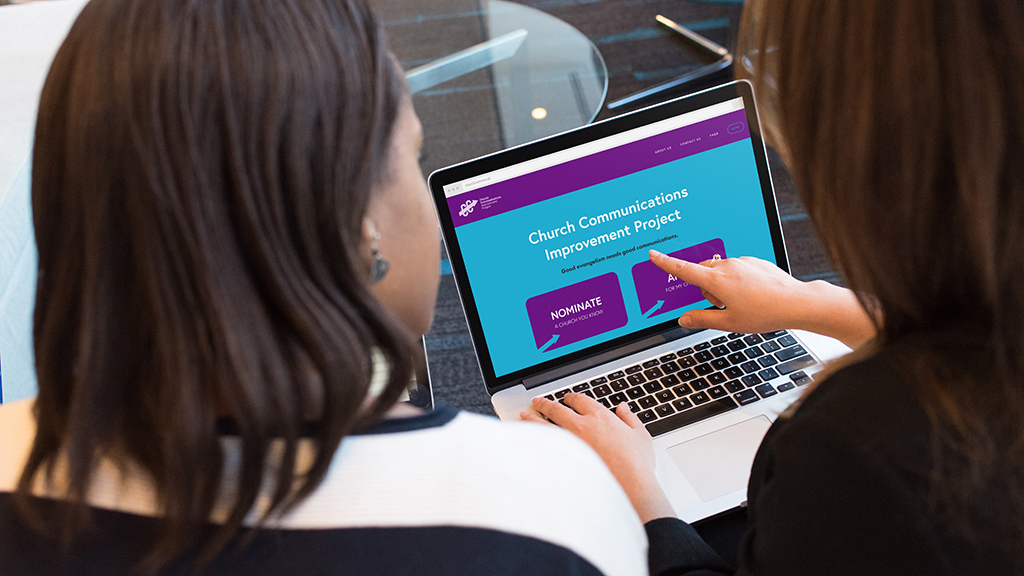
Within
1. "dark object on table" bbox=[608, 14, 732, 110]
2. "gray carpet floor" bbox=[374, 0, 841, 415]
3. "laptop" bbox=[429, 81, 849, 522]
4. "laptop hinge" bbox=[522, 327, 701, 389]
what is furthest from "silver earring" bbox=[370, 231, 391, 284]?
"dark object on table" bbox=[608, 14, 732, 110]

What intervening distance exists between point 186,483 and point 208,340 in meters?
0.10

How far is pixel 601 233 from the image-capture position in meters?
1.04

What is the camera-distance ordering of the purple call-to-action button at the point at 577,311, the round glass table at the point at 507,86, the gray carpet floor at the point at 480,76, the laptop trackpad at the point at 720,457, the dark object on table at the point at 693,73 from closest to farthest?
the laptop trackpad at the point at 720,457 < the purple call-to-action button at the point at 577,311 < the gray carpet floor at the point at 480,76 < the round glass table at the point at 507,86 < the dark object on table at the point at 693,73

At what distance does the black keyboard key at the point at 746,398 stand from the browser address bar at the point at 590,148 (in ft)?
1.28

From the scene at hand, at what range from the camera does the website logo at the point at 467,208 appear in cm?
97

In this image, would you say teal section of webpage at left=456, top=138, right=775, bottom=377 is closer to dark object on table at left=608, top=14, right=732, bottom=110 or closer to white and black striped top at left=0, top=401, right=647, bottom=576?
white and black striped top at left=0, top=401, right=647, bottom=576

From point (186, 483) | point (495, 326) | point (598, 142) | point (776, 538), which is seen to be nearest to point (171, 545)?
point (186, 483)

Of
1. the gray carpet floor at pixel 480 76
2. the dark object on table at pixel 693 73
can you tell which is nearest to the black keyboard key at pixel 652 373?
the gray carpet floor at pixel 480 76

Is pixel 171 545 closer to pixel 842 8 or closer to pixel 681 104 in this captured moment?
pixel 842 8

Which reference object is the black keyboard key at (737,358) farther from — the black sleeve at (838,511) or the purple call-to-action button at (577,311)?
the black sleeve at (838,511)

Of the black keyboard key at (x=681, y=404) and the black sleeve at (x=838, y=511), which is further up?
the black sleeve at (x=838, y=511)

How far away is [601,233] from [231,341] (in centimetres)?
65

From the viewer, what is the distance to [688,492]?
91 cm

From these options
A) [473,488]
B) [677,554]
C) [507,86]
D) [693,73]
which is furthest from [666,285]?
[693,73]
